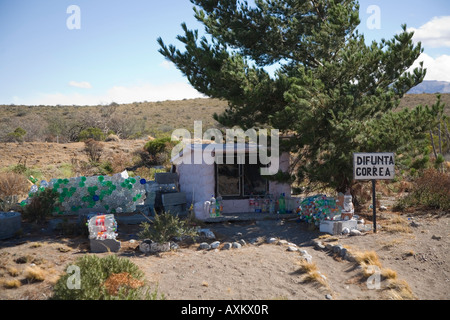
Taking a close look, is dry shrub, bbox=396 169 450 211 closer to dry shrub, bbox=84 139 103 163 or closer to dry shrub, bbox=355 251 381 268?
dry shrub, bbox=355 251 381 268

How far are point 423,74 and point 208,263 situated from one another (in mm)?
8676

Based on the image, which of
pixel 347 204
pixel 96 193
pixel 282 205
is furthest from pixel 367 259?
pixel 96 193

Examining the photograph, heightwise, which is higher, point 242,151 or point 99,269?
point 242,151

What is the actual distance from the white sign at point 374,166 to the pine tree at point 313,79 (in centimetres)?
69

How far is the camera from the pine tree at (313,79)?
1052cm

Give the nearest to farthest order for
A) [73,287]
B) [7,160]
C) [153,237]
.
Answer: [73,287] < [153,237] < [7,160]

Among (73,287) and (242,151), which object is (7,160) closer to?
(242,151)

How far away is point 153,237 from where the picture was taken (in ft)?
28.0

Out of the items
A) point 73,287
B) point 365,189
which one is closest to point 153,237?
point 73,287

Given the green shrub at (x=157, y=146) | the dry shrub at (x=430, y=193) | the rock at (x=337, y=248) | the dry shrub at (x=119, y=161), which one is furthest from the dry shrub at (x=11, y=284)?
the green shrub at (x=157, y=146)

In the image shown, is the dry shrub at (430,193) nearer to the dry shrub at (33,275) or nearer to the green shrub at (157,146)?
the dry shrub at (33,275)

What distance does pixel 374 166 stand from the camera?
32.7 ft
